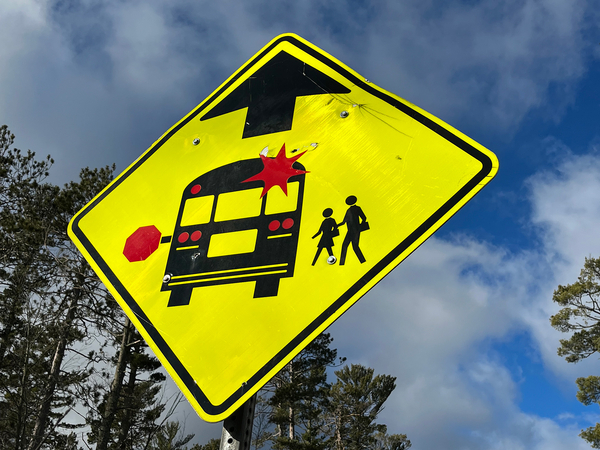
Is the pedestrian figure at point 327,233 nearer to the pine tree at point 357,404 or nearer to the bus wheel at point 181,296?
the bus wheel at point 181,296

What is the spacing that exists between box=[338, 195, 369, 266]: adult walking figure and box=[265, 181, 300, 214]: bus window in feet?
0.70

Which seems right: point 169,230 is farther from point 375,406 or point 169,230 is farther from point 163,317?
point 375,406

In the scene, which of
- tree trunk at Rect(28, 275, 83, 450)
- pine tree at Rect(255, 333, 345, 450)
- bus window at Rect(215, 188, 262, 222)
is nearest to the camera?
A: bus window at Rect(215, 188, 262, 222)

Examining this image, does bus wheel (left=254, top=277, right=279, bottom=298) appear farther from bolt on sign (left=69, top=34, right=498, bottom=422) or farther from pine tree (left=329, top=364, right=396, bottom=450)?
pine tree (left=329, top=364, right=396, bottom=450)

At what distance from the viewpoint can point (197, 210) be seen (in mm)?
1770

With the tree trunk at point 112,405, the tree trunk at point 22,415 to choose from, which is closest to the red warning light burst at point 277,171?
the tree trunk at point 22,415

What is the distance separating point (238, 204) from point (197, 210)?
0.64ft

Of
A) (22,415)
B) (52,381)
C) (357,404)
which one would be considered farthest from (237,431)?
(357,404)

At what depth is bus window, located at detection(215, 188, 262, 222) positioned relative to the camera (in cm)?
166

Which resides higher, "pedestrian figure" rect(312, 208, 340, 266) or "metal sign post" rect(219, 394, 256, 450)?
"pedestrian figure" rect(312, 208, 340, 266)

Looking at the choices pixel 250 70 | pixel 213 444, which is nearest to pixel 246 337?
pixel 250 70

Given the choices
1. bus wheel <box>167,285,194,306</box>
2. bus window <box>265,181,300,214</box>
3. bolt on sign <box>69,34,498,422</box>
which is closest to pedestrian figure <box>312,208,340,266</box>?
bolt on sign <box>69,34,498,422</box>

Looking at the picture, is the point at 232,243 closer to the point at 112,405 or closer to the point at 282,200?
the point at 282,200

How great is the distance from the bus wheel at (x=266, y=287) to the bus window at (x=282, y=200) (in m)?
0.27
